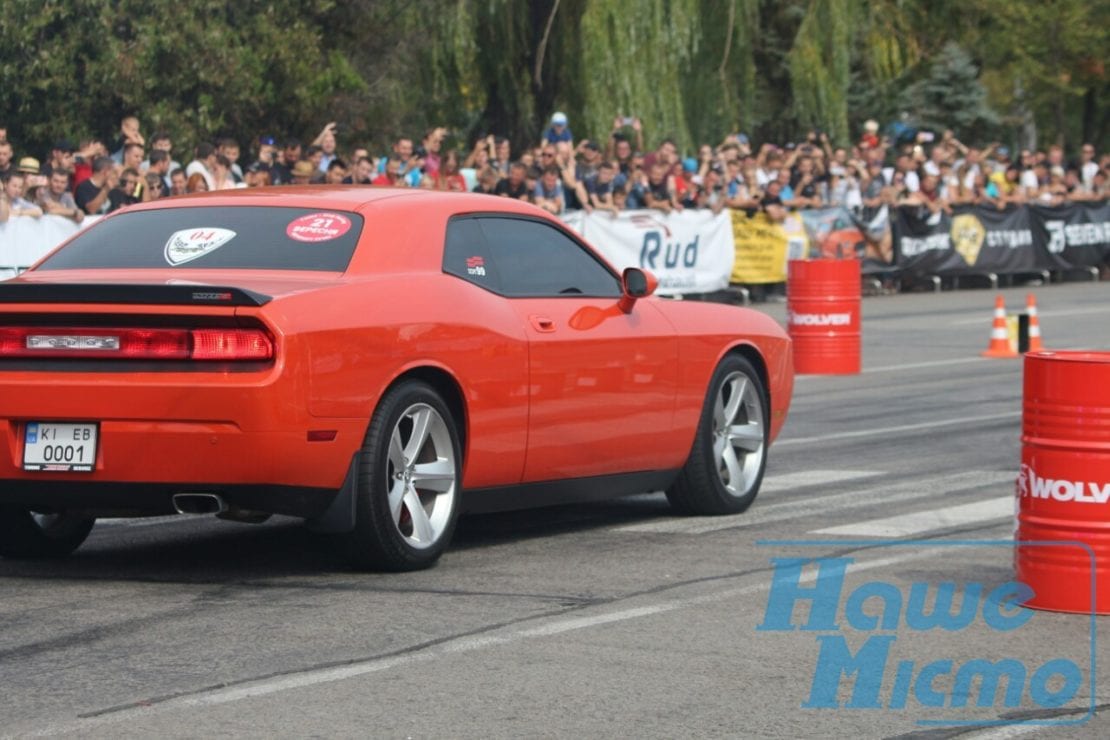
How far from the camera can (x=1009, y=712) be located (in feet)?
19.8

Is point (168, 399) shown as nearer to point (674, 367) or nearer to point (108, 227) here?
point (108, 227)

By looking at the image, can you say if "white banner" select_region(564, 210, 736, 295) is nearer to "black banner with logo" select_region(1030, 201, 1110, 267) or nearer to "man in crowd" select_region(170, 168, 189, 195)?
"man in crowd" select_region(170, 168, 189, 195)

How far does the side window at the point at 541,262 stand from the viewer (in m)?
9.27

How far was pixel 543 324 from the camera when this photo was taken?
9.13 metres

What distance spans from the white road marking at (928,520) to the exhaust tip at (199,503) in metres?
2.95

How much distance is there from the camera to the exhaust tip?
7.86 m

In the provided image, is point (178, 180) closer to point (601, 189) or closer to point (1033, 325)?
point (601, 189)

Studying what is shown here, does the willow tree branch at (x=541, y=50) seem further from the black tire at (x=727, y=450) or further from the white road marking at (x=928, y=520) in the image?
the white road marking at (x=928, y=520)

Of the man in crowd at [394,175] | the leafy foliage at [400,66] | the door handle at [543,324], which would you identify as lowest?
the door handle at [543,324]

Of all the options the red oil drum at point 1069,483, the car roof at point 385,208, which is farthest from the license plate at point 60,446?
the red oil drum at point 1069,483

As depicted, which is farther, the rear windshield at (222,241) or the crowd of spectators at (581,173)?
the crowd of spectators at (581,173)

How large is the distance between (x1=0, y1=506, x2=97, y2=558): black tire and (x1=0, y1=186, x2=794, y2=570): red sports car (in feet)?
0.04

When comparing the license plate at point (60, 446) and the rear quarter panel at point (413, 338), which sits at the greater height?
the rear quarter panel at point (413, 338)

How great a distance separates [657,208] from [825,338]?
775 centimetres
